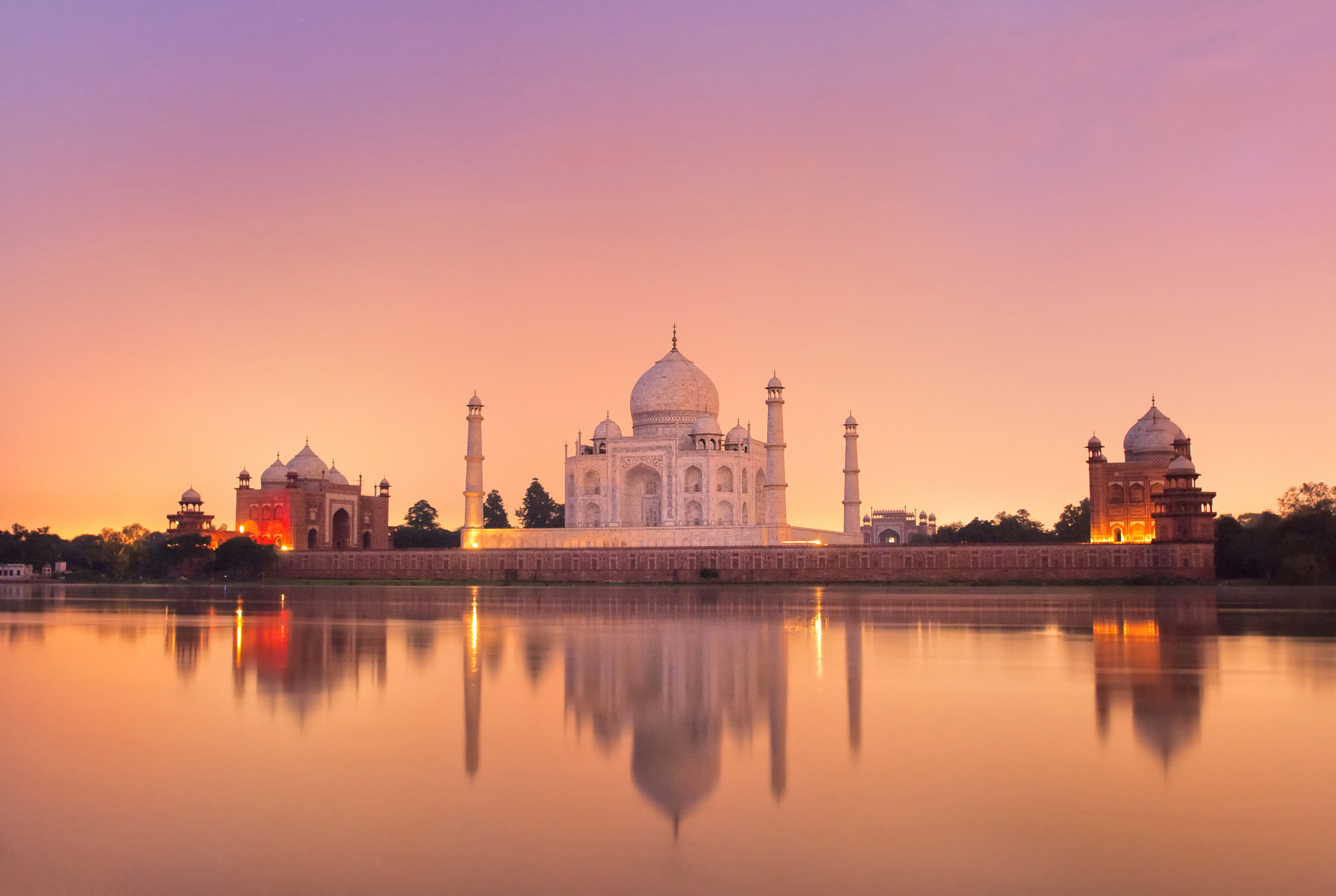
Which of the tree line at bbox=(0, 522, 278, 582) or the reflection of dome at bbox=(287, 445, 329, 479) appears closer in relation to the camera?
the tree line at bbox=(0, 522, 278, 582)

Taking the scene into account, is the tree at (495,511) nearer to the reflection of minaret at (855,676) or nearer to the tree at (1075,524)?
the tree at (1075,524)

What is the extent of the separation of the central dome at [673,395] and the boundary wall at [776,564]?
286 inches

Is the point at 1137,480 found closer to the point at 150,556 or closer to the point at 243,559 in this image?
the point at 243,559

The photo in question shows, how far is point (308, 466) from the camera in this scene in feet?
176

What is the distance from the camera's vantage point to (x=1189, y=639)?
613 inches

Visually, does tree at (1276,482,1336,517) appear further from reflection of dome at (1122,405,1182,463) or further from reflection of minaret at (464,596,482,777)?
reflection of minaret at (464,596,482,777)

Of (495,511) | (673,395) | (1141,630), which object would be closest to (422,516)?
(495,511)

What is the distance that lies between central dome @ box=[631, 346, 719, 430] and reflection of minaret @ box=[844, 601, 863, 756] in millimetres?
26991

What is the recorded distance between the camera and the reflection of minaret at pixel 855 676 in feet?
25.3

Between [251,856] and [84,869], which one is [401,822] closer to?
[251,856]

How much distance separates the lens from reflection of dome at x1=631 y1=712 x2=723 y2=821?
5.88 m

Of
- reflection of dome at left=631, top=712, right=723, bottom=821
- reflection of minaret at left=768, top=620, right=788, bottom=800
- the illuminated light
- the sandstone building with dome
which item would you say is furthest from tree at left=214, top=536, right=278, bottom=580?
reflection of dome at left=631, top=712, right=723, bottom=821

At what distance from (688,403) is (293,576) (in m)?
15.8

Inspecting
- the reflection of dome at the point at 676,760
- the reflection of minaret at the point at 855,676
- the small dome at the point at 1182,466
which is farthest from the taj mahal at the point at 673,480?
the reflection of dome at the point at 676,760
